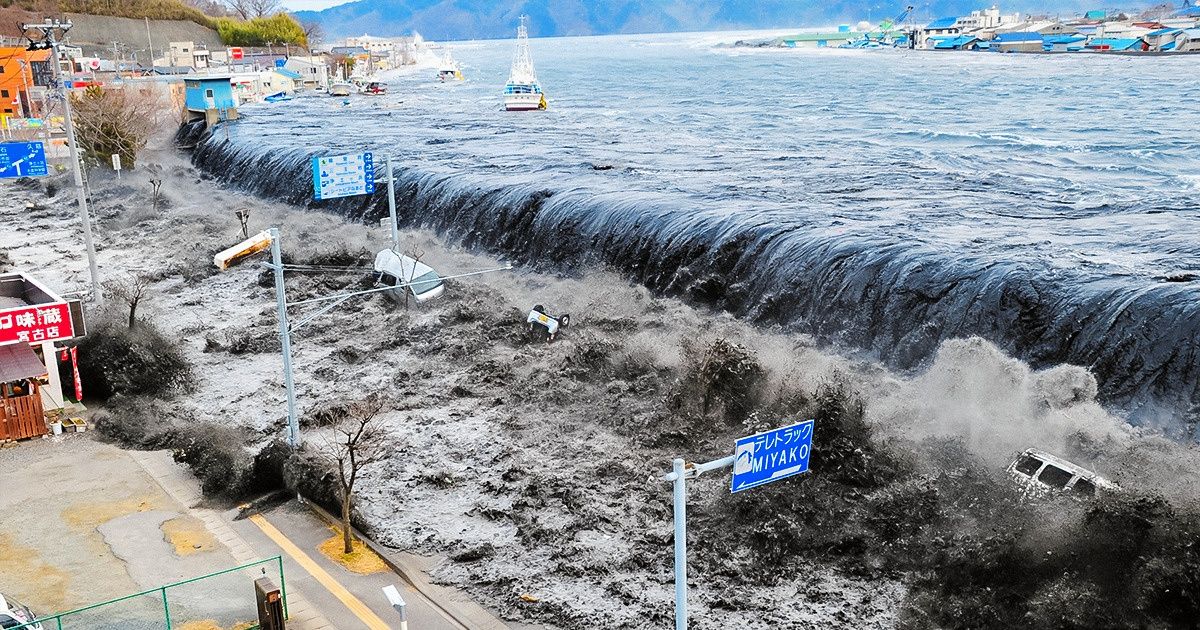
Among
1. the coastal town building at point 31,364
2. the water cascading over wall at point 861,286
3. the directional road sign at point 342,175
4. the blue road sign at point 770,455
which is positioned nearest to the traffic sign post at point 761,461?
the blue road sign at point 770,455

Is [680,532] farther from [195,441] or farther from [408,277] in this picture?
[408,277]

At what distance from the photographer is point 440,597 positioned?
20406mm

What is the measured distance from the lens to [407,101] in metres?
117

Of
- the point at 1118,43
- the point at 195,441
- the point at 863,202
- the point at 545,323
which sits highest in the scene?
the point at 1118,43

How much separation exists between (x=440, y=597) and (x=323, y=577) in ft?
7.96

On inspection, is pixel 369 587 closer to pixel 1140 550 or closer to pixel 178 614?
pixel 178 614

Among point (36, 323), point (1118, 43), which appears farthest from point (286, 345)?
point (1118, 43)

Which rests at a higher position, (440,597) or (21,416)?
(21,416)

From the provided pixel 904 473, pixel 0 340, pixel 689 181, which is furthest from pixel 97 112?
pixel 904 473

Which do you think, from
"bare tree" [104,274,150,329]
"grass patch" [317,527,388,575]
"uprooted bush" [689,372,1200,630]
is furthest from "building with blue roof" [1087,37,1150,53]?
"grass patch" [317,527,388,575]

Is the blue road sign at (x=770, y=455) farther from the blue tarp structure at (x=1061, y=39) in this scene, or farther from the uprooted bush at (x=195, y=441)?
the blue tarp structure at (x=1061, y=39)

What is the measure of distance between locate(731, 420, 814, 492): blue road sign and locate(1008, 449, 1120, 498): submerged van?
10.2 metres

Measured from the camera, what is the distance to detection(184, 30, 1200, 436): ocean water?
29.3 m

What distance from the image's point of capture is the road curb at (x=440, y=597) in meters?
19.5
